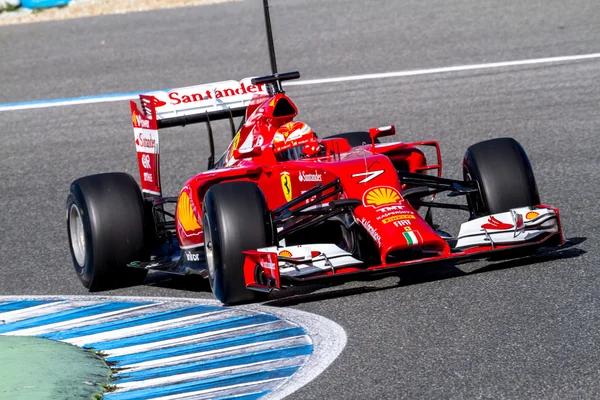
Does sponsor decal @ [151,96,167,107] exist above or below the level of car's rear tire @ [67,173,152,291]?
above

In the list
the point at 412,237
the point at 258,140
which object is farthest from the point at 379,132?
the point at 412,237

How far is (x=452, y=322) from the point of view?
5.62 meters

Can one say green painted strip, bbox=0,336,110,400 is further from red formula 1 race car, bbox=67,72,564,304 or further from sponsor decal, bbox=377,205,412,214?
sponsor decal, bbox=377,205,412,214

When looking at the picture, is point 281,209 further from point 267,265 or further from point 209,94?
point 209,94

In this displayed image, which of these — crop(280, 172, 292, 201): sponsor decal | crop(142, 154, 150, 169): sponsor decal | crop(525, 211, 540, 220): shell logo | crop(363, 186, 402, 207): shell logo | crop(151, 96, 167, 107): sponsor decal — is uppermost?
crop(151, 96, 167, 107): sponsor decal

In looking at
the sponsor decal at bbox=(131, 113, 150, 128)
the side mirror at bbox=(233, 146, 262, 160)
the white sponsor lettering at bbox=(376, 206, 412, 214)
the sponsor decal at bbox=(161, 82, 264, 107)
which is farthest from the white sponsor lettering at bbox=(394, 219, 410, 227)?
the sponsor decal at bbox=(131, 113, 150, 128)

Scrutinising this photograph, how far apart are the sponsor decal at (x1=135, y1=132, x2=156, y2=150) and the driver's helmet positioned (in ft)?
3.69

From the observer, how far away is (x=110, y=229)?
7.22m

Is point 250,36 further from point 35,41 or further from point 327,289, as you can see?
point 327,289

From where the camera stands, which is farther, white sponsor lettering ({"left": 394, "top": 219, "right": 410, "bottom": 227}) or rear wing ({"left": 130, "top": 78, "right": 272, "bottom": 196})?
rear wing ({"left": 130, "top": 78, "right": 272, "bottom": 196})

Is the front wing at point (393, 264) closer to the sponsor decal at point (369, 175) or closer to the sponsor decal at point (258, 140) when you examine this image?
the sponsor decal at point (369, 175)

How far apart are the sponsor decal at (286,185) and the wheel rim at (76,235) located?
5.07ft

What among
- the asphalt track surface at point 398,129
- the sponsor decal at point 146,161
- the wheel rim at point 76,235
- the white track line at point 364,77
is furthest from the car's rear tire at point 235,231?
the white track line at point 364,77

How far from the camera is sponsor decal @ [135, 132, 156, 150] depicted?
26.2 ft
